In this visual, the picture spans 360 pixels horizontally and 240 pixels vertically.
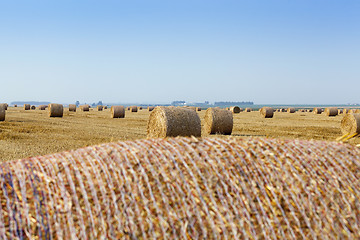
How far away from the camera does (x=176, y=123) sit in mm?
13602

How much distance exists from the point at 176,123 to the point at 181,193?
1102 cm

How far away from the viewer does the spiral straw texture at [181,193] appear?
2396mm

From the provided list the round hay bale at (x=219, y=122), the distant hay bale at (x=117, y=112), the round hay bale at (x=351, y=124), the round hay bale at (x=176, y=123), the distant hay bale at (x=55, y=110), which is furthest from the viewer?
the distant hay bale at (x=117, y=112)

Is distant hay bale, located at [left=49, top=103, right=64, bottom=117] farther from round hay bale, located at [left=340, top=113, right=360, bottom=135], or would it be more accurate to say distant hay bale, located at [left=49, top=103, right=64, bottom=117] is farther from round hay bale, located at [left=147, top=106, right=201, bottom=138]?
round hay bale, located at [left=340, top=113, right=360, bottom=135]

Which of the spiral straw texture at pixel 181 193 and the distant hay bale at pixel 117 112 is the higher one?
the spiral straw texture at pixel 181 193

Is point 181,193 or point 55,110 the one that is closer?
point 181,193

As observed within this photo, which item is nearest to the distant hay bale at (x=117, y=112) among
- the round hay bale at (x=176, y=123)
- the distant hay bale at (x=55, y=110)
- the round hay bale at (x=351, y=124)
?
the distant hay bale at (x=55, y=110)

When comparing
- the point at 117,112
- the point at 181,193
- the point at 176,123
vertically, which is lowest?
the point at 117,112

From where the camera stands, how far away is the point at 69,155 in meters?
2.85

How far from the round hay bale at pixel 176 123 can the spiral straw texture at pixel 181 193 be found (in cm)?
1014

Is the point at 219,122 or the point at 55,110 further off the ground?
the point at 219,122

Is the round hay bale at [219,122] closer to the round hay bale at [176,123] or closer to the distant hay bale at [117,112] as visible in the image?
the round hay bale at [176,123]

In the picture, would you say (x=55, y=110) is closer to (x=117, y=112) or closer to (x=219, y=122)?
(x=117, y=112)

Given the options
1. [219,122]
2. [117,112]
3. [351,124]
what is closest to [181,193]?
[219,122]
